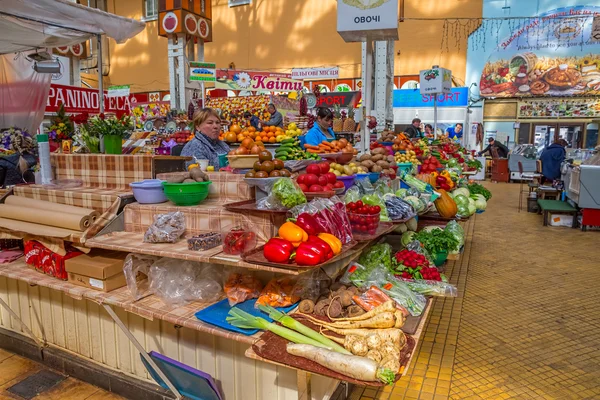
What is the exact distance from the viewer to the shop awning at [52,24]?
393 cm

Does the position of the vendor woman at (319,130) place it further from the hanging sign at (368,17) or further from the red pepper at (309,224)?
the red pepper at (309,224)

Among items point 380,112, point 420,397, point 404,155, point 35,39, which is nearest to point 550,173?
point 380,112

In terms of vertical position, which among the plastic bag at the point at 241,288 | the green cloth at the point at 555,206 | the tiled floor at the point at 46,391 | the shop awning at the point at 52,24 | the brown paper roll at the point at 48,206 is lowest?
the tiled floor at the point at 46,391

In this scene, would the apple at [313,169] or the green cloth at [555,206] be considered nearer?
the apple at [313,169]

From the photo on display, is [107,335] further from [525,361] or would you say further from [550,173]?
[550,173]


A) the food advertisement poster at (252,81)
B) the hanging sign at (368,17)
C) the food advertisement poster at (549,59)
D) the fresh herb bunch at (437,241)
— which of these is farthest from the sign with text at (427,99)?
the fresh herb bunch at (437,241)

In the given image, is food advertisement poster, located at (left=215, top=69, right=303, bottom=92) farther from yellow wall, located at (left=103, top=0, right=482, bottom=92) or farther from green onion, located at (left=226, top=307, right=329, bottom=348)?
green onion, located at (left=226, top=307, right=329, bottom=348)

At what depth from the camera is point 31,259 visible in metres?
3.30

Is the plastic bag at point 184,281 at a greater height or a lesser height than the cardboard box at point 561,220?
greater

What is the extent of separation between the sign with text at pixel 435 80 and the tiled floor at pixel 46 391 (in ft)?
28.2

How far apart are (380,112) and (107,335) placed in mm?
6352

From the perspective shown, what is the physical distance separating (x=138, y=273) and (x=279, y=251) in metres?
1.30

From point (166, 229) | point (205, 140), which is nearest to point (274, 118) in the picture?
point (205, 140)

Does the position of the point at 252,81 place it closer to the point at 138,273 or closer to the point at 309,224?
the point at 138,273
